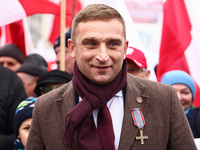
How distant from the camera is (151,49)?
28.7 feet

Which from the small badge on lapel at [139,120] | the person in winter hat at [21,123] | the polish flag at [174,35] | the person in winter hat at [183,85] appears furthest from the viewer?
the polish flag at [174,35]

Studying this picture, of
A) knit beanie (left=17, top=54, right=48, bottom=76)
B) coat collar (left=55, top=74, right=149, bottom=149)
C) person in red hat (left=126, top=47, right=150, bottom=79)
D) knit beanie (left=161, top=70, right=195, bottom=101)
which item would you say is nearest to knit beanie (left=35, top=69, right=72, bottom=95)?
person in red hat (left=126, top=47, right=150, bottom=79)

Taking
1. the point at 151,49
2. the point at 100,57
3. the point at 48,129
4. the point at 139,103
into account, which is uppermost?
the point at 100,57

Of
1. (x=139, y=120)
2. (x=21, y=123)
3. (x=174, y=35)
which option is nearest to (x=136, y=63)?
(x=21, y=123)

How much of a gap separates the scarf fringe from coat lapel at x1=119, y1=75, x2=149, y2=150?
30 cm

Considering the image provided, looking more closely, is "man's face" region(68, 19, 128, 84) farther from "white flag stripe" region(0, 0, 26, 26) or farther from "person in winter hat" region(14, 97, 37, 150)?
"white flag stripe" region(0, 0, 26, 26)

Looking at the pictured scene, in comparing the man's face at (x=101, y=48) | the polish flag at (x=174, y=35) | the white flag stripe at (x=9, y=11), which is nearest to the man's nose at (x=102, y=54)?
the man's face at (x=101, y=48)

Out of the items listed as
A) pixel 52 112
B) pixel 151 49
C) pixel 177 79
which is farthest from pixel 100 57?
pixel 151 49

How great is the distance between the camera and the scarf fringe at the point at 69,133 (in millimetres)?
2350

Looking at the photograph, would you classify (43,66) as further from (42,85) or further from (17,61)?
(42,85)

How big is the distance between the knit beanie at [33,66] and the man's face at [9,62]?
232 millimetres

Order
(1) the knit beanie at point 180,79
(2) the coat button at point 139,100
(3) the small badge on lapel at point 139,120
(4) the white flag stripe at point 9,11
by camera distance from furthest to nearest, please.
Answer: (1) the knit beanie at point 180,79
(4) the white flag stripe at point 9,11
(2) the coat button at point 139,100
(3) the small badge on lapel at point 139,120

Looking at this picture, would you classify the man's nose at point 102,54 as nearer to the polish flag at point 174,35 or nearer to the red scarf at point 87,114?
the red scarf at point 87,114

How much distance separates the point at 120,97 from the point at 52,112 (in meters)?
0.46
